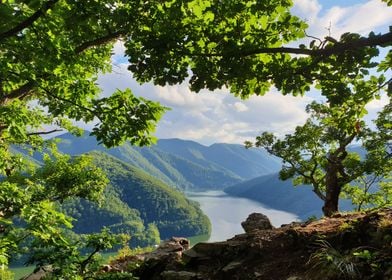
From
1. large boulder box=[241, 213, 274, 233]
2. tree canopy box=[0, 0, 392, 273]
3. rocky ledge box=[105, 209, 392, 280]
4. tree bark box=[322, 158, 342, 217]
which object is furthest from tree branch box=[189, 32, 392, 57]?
tree bark box=[322, 158, 342, 217]

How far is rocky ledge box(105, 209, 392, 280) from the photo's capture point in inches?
348

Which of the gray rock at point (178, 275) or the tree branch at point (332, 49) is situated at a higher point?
the tree branch at point (332, 49)

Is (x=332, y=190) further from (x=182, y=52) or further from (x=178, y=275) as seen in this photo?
(x=182, y=52)

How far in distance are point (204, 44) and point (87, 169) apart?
53.7 ft

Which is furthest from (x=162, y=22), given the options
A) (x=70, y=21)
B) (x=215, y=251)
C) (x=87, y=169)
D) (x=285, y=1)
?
(x=87, y=169)

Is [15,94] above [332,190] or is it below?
above

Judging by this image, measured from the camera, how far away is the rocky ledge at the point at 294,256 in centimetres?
884

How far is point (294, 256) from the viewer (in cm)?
1113

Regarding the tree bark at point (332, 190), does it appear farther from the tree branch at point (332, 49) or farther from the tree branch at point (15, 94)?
the tree branch at point (15, 94)

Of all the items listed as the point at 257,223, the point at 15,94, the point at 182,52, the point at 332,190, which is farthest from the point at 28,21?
the point at 332,190

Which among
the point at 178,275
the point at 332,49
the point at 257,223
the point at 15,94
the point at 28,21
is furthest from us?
the point at 257,223

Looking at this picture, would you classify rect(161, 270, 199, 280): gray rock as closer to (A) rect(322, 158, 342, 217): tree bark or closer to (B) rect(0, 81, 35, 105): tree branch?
(B) rect(0, 81, 35, 105): tree branch

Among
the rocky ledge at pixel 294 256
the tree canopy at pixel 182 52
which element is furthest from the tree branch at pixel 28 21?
the rocky ledge at pixel 294 256

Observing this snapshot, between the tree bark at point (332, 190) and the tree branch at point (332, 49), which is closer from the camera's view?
the tree branch at point (332, 49)
